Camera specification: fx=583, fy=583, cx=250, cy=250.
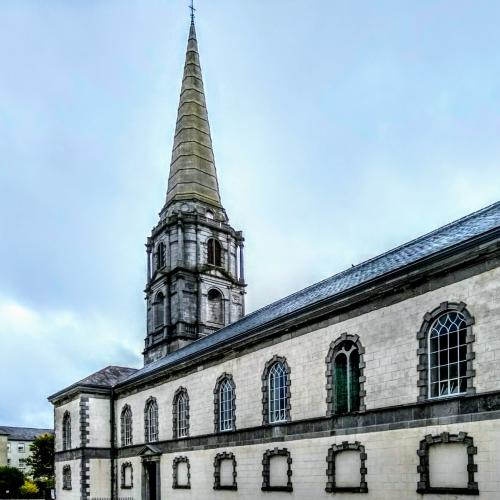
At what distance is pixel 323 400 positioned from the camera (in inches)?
809

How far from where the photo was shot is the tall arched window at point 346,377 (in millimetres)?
19484

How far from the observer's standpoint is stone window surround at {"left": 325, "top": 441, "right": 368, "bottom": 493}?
1820 centimetres

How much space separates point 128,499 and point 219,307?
1567cm

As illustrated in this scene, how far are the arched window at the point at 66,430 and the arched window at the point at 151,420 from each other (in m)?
9.33

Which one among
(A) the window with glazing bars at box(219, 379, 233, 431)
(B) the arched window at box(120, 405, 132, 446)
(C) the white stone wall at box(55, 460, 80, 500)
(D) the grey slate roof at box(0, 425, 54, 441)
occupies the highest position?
(A) the window with glazing bars at box(219, 379, 233, 431)

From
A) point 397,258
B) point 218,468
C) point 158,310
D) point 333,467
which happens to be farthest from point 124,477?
point 397,258

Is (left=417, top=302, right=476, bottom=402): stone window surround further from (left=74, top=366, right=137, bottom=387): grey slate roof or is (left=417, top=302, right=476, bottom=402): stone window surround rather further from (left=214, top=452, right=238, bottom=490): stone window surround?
(left=74, top=366, right=137, bottom=387): grey slate roof

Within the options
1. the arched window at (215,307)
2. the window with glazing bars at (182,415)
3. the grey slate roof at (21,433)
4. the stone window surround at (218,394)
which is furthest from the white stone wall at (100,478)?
the grey slate roof at (21,433)

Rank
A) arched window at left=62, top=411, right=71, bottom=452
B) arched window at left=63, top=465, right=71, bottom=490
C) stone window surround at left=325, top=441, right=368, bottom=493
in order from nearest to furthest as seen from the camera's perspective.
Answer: stone window surround at left=325, top=441, right=368, bottom=493 < arched window at left=63, top=465, right=71, bottom=490 < arched window at left=62, top=411, right=71, bottom=452

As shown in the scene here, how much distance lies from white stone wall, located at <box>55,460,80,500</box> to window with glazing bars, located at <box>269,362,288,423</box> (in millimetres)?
19896

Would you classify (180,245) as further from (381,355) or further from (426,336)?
(426,336)

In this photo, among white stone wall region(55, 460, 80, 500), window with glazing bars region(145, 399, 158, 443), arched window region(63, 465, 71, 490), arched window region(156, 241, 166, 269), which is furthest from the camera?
arched window region(156, 241, 166, 269)

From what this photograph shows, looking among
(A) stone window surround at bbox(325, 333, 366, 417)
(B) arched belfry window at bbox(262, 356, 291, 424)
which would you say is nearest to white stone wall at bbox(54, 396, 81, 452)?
(B) arched belfry window at bbox(262, 356, 291, 424)

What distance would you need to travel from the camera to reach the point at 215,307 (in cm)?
4519
